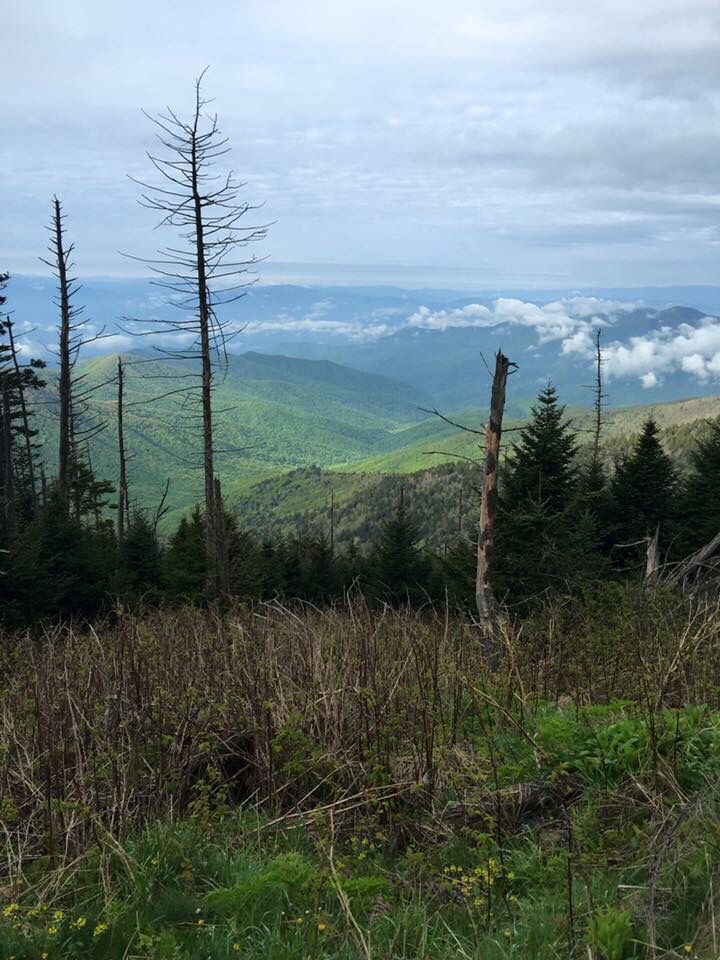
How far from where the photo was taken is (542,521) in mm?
28953

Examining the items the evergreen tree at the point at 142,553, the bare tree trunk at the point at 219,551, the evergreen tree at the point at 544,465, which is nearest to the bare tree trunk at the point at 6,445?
the evergreen tree at the point at 142,553

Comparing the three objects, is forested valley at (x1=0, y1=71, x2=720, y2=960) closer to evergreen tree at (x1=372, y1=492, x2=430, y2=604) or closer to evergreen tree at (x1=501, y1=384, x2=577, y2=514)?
Answer: evergreen tree at (x1=501, y1=384, x2=577, y2=514)

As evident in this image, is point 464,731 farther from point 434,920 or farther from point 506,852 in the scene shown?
point 434,920

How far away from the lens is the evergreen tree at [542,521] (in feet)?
89.1

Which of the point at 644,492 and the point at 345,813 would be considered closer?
the point at 345,813

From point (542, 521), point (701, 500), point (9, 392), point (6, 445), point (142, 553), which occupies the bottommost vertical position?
point (142, 553)

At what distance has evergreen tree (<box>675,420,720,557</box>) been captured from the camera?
34.3 m

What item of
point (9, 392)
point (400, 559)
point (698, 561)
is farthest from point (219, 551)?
point (9, 392)

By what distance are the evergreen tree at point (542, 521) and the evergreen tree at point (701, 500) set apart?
16.1 ft

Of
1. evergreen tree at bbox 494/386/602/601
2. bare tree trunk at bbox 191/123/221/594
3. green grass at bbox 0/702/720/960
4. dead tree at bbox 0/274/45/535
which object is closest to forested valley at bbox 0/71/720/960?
green grass at bbox 0/702/720/960

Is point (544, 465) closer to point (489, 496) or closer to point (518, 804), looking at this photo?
point (489, 496)

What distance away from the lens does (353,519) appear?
159875 mm

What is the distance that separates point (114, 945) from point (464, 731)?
280cm

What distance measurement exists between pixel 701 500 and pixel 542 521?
12493 millimetres
